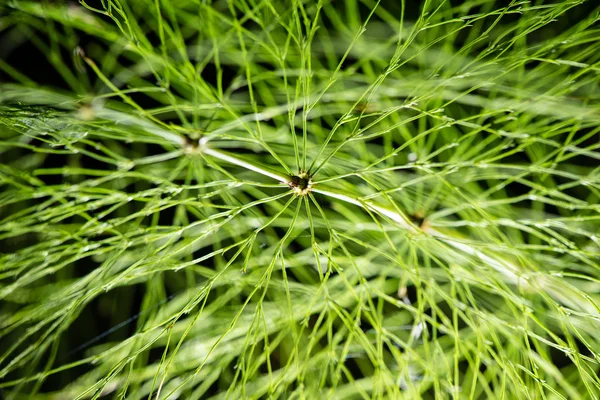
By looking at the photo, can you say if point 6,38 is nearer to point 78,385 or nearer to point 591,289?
point 78,385

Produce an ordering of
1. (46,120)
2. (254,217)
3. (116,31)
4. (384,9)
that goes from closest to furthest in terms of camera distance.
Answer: (46,120) → (254,217) → (116,31) → (384,9)

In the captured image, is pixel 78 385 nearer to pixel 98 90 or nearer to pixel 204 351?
pixel 204 351

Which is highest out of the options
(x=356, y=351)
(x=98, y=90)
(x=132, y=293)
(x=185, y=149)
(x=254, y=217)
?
(x=98, y=90)

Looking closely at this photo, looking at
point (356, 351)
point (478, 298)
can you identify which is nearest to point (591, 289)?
point (478, 298)

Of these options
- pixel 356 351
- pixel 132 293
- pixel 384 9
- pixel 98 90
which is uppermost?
pixel 384 9

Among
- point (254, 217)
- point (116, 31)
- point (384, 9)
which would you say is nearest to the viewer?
point (254, 217)

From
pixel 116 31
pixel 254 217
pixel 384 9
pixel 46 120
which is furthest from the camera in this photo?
pixel 384 9

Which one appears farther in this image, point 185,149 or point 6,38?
point 6,38

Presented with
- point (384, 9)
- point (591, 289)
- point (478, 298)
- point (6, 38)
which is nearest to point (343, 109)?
point (384, 9)

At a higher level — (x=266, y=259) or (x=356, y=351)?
(x=266, y=259)

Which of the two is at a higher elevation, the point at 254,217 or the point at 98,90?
the point at 98,90
